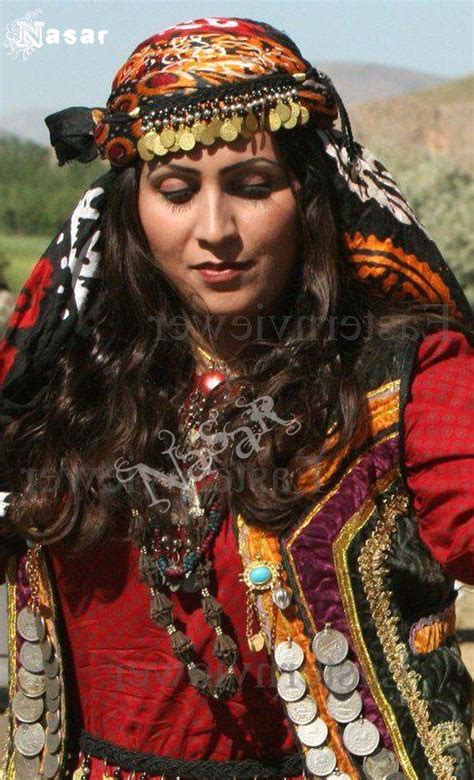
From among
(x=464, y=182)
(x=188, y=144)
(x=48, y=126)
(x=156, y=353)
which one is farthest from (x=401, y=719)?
(x=464, y=182)

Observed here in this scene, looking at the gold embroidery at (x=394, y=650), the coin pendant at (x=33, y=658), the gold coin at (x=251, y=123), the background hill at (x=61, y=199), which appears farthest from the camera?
the background hill at (x=61, y=199)

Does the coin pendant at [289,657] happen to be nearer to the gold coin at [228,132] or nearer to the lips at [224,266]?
the lips at [224,266]

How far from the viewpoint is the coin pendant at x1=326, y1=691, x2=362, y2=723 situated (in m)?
1.88

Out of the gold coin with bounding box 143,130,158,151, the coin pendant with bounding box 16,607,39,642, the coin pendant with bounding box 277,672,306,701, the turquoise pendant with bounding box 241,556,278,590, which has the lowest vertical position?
the coin pendant with bounding box 16,607,39,642

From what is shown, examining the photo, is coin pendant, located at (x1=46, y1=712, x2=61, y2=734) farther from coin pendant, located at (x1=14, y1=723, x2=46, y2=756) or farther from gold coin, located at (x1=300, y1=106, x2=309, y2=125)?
gold coin, located at (x1=300, y1=106, x2=309, y2=125)

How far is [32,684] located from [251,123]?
86 centimetres

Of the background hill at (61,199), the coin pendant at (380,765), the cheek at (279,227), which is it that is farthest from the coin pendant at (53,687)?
the background hill at (61,199)

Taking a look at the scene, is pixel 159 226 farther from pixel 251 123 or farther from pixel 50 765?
pixel 50 765

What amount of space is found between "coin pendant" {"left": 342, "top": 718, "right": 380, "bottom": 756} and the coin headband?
805 millimetres

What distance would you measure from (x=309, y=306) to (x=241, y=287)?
0.40 ft

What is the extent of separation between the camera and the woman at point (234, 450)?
1.89 meters

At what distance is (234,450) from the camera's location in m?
2.02

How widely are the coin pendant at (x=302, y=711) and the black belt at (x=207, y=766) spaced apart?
88 mm

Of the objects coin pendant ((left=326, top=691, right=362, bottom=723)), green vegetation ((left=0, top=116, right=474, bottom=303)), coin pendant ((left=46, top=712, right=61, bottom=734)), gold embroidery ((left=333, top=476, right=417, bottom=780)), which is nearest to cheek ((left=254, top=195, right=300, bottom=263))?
gold embroidery ((left=333, top=476, right=417, bottom=780))
